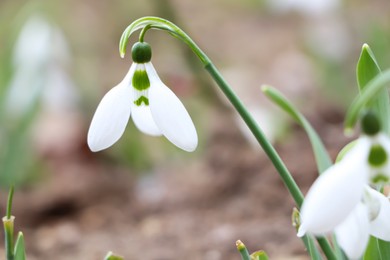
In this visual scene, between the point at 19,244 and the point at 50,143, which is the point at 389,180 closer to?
the point at 19,244

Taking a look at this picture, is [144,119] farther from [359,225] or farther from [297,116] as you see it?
[359,225]

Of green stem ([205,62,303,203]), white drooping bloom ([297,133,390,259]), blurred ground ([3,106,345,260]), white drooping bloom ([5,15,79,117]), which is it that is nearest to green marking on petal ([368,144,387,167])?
white drooping bloom ([297,133,390,259])

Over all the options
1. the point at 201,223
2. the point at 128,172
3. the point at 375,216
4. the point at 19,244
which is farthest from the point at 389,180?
the point at 128,172

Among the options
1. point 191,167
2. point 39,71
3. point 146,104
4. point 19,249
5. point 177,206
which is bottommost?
point 19,249

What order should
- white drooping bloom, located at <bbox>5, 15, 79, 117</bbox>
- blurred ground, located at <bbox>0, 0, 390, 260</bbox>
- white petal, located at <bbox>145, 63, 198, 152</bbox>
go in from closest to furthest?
white petal, located at <bbox>145, 63, 198, 152</bbox>
blurred ground, located at <bbox>0, 0, 390, 260</bbox>
white drooping bloom, located at <bbox>5, 15, 79, 117</bbox>

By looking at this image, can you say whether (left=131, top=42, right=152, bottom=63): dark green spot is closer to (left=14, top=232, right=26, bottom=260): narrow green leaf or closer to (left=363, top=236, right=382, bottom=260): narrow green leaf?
(left=14, top=232, right=26, bottom=260): narrow green leaf

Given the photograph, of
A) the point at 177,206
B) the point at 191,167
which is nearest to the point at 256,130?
the point at 177,206
